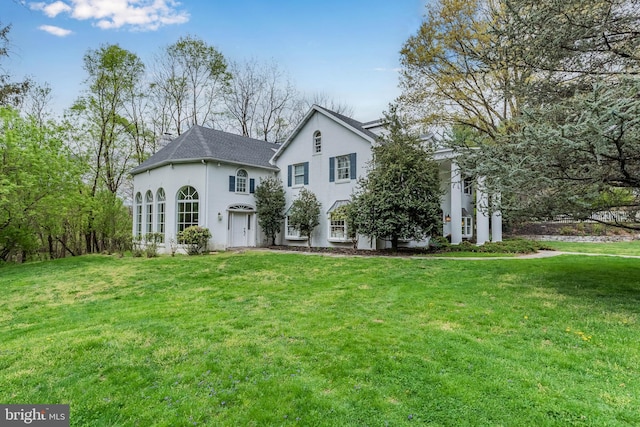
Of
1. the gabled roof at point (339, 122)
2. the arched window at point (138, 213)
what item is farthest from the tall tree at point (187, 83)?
the gabled roof at point (339, 122)

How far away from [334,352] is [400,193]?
406 inches

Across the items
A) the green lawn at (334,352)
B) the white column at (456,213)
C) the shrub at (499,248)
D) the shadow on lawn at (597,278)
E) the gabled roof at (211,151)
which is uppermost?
the gabled roof at (211,151)

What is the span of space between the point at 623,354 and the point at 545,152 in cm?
312

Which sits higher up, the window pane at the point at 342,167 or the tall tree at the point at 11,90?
the tall tree at the point at 11,90

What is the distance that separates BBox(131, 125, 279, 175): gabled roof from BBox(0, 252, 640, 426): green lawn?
32.3 ft

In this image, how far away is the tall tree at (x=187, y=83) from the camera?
24719mm

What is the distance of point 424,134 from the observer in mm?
18844

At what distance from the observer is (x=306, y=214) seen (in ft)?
55.1

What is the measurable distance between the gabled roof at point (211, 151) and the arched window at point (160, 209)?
1593mm

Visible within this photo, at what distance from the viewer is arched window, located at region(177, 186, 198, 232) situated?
17.0m

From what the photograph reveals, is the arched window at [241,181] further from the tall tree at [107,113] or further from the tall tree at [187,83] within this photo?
the tall tree at [187,83]

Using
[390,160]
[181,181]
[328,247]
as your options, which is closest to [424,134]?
[390,160]

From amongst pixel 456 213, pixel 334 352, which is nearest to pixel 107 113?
pixel 456 213

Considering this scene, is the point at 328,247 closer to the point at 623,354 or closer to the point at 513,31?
the point at 513,31
